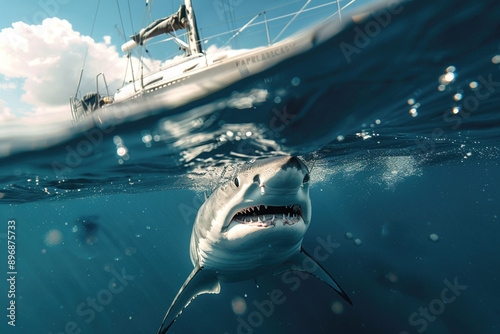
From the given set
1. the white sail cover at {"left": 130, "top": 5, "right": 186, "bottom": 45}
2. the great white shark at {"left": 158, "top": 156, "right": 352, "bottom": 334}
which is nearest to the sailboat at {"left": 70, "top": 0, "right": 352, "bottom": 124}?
the great white shark at {"left": 158, "top": 156, "right": 352, "bottom": 334}

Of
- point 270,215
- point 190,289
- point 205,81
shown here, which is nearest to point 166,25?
point 205,81

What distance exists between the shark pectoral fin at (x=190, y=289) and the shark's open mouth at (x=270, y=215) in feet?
5.11

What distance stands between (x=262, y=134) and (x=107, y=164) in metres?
5.16

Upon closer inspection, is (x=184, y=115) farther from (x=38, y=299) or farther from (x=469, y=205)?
(x=38, y=299)

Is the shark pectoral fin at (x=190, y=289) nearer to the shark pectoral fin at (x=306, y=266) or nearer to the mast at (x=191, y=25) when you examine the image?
the shark pectoral fin at (x=306, y=266)

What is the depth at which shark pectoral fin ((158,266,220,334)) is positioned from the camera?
413 centimetres

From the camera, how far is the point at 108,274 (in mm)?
53188

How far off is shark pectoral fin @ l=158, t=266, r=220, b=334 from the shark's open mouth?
156 centimetres

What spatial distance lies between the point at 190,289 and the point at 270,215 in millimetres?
2216

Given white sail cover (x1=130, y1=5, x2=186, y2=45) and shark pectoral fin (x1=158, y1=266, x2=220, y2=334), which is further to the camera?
white sail cover (x1=130, y1=5, x2=186, y2=45)

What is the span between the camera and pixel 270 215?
3344 millimetres

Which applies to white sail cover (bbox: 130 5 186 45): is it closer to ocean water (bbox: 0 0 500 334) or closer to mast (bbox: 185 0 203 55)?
mast (bbox: 185 0 203 55)

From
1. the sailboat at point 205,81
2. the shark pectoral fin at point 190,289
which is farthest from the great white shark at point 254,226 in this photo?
the sailboat at point 205,81

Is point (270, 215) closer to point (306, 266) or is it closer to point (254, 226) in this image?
point (254, 226)
